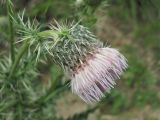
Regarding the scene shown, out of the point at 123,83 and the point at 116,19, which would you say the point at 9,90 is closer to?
the point at 123,83

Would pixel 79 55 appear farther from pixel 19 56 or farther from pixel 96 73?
pixel 19 56

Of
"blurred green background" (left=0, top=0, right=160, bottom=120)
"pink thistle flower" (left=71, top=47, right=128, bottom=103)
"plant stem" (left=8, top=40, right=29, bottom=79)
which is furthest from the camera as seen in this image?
"blurred green background" (left=0, top=0, right=160, bottom=120)

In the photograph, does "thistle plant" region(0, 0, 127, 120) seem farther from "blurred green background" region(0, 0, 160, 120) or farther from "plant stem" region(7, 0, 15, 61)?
"blurred green background" region(0, 0, 160, 120)

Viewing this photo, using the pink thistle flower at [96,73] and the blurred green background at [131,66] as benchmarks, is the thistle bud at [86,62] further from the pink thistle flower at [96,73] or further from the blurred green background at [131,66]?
the blurred green background at [131,66]

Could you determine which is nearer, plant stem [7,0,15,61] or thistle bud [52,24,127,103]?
thistle bud [52,24,127,103]

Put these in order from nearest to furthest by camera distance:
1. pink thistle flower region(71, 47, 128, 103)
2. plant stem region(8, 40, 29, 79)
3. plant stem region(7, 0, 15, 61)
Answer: pink thistle flower region(71, 47, 128, 103), plant stem region(7, 0, 15, 61), plant stem region(8, 40, 29, 79)

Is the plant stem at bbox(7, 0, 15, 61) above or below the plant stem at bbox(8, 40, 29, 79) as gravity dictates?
above

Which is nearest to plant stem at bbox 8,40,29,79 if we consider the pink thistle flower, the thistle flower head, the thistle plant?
the thistle plant

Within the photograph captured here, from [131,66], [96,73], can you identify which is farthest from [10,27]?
[131,66]

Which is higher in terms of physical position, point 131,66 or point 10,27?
point 10,27

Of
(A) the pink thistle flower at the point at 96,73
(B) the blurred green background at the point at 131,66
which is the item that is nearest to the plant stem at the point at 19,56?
(A) the pink thistle flower at the point at 96,73
